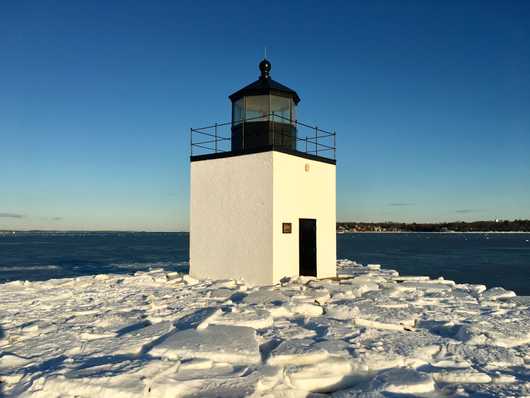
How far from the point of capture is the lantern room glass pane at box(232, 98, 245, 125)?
11633 millimetres

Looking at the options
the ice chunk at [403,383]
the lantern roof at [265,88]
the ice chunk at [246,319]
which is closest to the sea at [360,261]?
the lantern roof at [265,88]

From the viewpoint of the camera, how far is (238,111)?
11.8 metres

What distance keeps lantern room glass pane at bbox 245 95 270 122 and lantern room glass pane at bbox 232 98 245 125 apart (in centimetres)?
14

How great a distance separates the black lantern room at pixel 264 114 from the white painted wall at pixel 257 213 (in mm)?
726

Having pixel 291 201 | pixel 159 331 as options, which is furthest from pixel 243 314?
pixel 291 201

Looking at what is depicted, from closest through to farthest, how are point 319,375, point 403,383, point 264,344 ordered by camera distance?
1. point 403,383
2. point 319,375
3. point 264,344

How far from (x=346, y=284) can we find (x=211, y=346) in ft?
18.9

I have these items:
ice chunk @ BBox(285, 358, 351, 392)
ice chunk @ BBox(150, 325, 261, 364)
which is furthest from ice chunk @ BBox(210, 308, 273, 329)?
ice chunk @ BBox(285, 358, 351, 392)

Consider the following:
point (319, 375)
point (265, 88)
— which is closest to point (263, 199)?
point (265, 88)

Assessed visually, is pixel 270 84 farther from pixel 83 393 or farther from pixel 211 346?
pixel 83 393

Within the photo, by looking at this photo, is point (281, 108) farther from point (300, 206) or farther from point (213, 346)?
point (213, 346)

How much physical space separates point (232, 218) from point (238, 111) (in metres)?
3.12

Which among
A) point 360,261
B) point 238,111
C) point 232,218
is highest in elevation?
point 238,111

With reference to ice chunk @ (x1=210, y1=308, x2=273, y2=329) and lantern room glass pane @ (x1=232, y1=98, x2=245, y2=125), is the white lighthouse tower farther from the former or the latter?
ice chunk @ (x1=210, y1=308, x2=273, y2=329)
